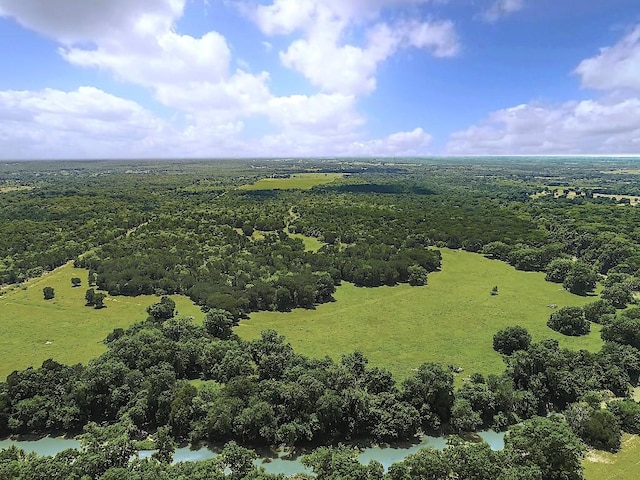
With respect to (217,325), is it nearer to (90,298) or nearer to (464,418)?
(90,298)

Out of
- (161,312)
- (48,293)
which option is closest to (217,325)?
(161,312)

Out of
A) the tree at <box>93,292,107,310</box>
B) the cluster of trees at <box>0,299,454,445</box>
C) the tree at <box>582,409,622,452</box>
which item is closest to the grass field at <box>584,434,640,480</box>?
the tree at <box>582,409,622,452</box>

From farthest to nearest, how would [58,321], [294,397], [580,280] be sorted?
[580,280] < [58,321] < [294,397]

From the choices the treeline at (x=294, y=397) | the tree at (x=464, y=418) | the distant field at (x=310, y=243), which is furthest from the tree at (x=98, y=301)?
the tree at (x=464, y=418)

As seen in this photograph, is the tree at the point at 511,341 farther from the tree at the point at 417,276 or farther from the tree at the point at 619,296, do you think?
the tree at the point at 417,276

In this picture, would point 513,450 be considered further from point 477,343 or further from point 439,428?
point 477,343
